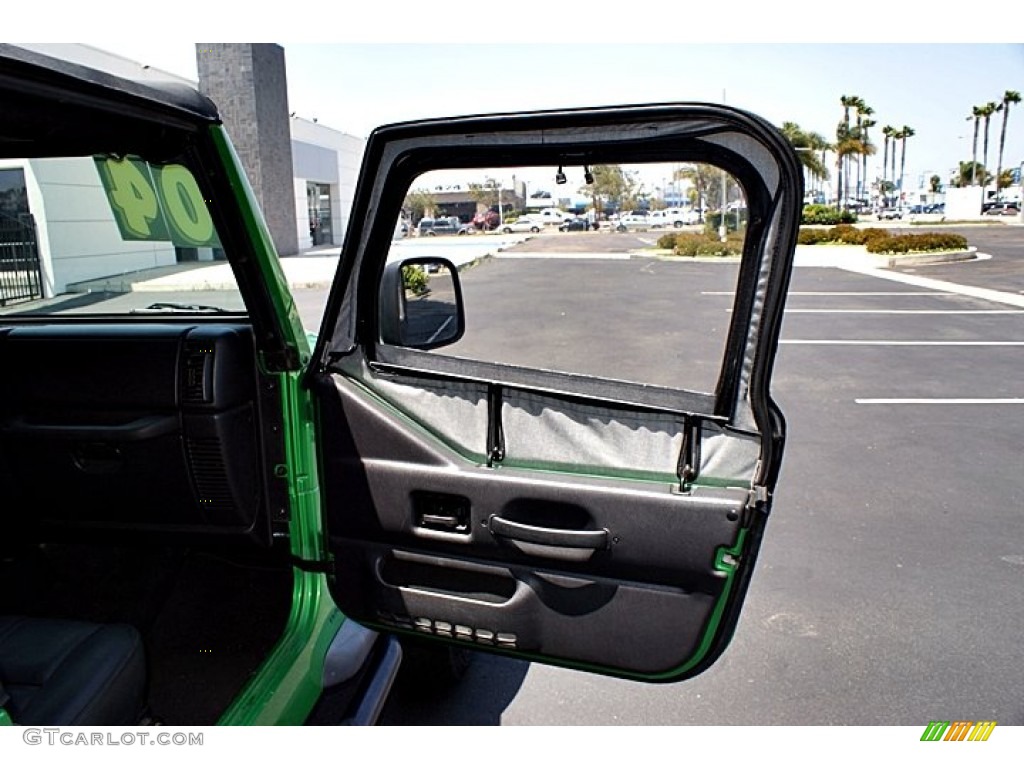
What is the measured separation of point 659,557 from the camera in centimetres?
197

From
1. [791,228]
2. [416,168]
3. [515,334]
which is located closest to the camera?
[791,228]

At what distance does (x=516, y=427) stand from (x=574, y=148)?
759mm

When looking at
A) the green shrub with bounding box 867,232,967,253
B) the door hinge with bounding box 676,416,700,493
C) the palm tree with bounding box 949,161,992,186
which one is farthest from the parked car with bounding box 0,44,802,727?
the palm tree with bounding box 949,161,992,186

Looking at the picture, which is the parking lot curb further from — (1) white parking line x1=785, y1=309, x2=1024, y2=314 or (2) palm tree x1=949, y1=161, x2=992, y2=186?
(2) palm tree x1=949, y1=161, x2=992, y2=186

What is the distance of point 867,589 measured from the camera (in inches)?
156

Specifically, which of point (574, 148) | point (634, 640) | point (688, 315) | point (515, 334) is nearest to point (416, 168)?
point (574, 148)

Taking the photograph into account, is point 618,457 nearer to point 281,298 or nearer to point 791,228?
point 791,228

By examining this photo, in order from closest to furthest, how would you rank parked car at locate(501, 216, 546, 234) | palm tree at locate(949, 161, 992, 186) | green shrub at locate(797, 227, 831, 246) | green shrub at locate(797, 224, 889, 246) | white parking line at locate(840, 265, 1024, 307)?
parked car at locate(501, 216, 546, 234) < white parking line at locate(840, 265, 1024, 307) < green shrub at locate(797, 224, 889, 246) < green shrub at locate(797, 227, 831, 246) < palm tree at locate(949, 161, 992, 186)

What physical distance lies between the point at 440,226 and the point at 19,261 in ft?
4.75

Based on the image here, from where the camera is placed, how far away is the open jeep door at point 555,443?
190 centimetres

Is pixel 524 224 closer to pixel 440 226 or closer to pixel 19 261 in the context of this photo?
pixel 440 226

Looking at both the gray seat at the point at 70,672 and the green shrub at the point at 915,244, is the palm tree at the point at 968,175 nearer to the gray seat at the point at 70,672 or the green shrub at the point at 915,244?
the green shrub at the point at 915,244

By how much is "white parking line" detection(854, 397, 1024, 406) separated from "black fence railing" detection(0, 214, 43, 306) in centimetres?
696

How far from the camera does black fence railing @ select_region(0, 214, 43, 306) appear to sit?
8.38ft
